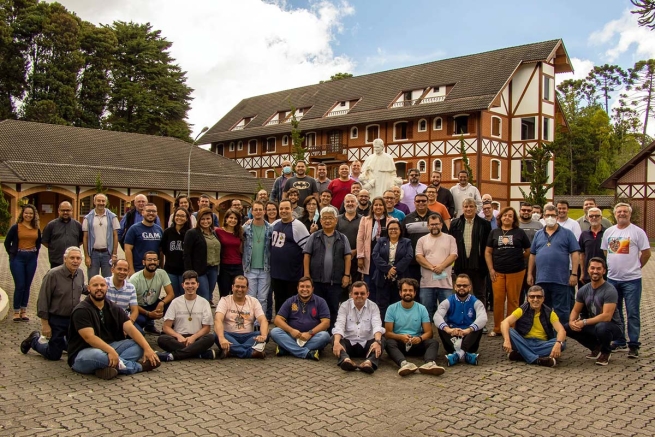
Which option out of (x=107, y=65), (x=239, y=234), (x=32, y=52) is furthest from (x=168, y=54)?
(x=239, y=234)

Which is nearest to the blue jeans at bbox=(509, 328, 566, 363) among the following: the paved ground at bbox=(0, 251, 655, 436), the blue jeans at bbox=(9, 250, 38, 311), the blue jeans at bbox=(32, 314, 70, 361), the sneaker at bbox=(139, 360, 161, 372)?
the paved ground at bbox=(0, 251, 655, 436)

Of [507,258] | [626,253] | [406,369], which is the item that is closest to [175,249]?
[406,369]

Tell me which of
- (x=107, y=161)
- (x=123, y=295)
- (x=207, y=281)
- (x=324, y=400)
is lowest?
(x=324, y=400)

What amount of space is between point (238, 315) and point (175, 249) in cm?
176

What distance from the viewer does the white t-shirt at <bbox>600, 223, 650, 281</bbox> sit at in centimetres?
795

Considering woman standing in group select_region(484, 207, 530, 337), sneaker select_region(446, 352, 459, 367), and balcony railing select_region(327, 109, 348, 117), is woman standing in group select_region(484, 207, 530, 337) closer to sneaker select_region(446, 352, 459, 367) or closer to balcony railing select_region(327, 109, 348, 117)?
sneaker select_region(446, 352, 459, 367)

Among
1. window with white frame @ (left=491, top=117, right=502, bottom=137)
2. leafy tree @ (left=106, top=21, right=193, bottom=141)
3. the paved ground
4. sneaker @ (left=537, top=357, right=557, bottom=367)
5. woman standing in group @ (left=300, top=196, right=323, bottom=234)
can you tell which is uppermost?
leafy tree @ (left=106, top=21, right=193, bottom=141)

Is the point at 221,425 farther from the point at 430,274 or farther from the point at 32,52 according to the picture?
the point at 32,52

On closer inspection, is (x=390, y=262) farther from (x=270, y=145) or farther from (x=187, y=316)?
(x=270, y=145)

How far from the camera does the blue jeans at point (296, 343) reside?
7617 mm

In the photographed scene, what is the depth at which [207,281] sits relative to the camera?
29.3 ft

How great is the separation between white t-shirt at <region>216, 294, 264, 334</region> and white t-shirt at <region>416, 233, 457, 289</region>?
2347 mm

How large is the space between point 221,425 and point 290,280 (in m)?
3.84

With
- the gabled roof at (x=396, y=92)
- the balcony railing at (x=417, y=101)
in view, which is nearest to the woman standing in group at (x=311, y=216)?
the gabled roof at (x=396, y=92)
